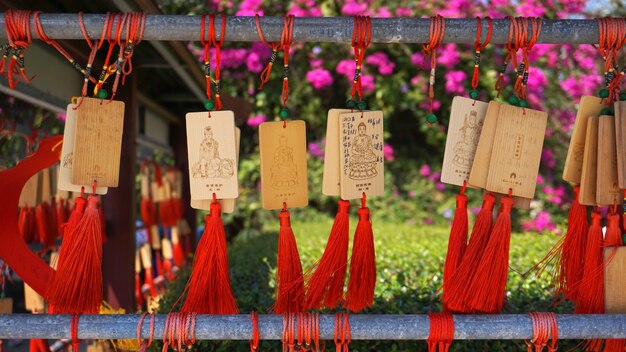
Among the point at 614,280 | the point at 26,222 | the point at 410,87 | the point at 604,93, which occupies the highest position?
the point at 410,87

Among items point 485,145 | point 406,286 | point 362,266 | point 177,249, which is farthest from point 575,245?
point 177,249

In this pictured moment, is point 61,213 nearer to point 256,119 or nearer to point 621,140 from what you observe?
point 621,140

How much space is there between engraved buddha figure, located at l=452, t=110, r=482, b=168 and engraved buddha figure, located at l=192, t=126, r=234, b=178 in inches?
18.0

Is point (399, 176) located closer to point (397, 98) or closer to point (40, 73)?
point (397, 98)

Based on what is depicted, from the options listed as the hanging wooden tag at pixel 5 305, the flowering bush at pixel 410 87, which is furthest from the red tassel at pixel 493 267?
the flowering bush at pixel 410 87

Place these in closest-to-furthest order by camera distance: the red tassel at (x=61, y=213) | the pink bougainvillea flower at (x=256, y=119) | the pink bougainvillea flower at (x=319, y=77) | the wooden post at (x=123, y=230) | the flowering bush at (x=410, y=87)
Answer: the red tassel at (x=61, y=213), the wooden post at (x=123, y=230), the flowering bush at (x=410, y=87), the pink bougainvillea flower at (x=319, y=77), the pink bougainvillea flower at (x=256, y=119)

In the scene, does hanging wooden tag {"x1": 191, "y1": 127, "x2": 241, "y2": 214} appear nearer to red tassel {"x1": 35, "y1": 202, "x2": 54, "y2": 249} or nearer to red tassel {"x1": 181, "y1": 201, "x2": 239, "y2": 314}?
red tassel {"x1": 181, "y1": 201, "x2": 239, "y2": 314}

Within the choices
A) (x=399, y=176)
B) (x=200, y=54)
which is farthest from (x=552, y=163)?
(x=200, y=54)

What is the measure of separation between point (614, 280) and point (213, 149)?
2.82ft

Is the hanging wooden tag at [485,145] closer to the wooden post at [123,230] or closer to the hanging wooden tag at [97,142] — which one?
the hanging wooden tag at [97,142]

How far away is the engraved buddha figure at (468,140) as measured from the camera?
1245mm

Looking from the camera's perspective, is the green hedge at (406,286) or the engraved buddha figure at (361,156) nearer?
the engraved buddha figure at (361,156)

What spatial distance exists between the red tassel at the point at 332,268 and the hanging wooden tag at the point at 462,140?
0.74 ft

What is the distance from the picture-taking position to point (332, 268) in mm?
1289
